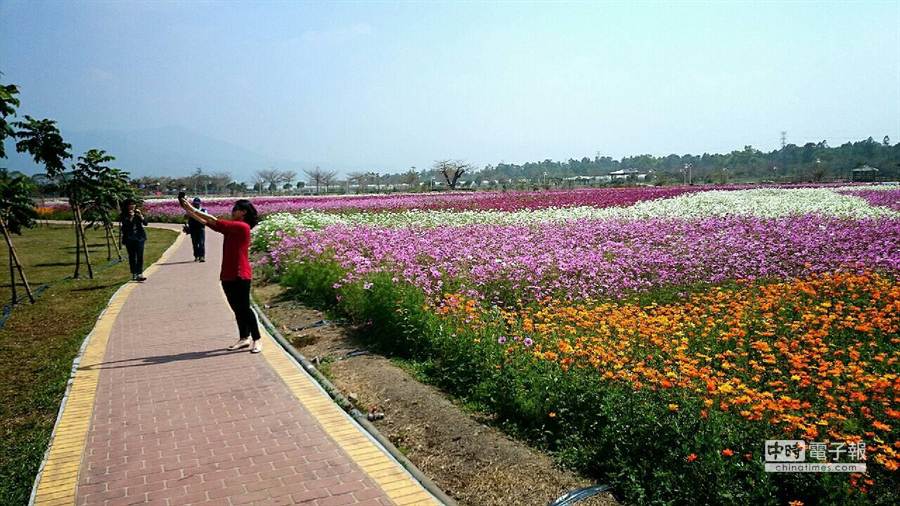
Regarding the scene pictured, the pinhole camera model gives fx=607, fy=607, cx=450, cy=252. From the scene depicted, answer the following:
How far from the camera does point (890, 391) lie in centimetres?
428

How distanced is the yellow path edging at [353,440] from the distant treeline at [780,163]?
5733 centimetres

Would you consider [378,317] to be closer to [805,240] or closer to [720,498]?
[720,498]

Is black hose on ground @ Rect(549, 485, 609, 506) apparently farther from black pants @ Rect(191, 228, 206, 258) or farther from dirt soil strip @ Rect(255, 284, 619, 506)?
black pants @ Rect(191, 228, 206, 258)

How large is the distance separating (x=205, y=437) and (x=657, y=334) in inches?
163

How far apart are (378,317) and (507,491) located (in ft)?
12.6

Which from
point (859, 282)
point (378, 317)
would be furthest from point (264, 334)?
point (859, 282)

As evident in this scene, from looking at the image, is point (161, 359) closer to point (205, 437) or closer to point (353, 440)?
point (205, 437)

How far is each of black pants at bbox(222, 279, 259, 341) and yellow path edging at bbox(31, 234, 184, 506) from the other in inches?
58.8

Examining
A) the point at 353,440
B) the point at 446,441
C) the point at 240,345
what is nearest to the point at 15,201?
the point at 240,345

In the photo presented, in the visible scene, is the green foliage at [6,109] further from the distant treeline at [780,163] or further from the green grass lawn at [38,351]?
the distant treeline at [780,163]

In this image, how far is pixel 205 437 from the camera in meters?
4.63

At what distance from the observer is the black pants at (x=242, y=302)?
22.2ft

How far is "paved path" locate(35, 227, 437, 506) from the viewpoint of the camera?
3.83 metres

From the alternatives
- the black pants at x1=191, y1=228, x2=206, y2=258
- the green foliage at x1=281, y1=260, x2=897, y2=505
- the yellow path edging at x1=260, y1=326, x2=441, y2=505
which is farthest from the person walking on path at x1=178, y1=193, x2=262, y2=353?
the black pants at x1=191, y1=228, x2=206, y2=258
